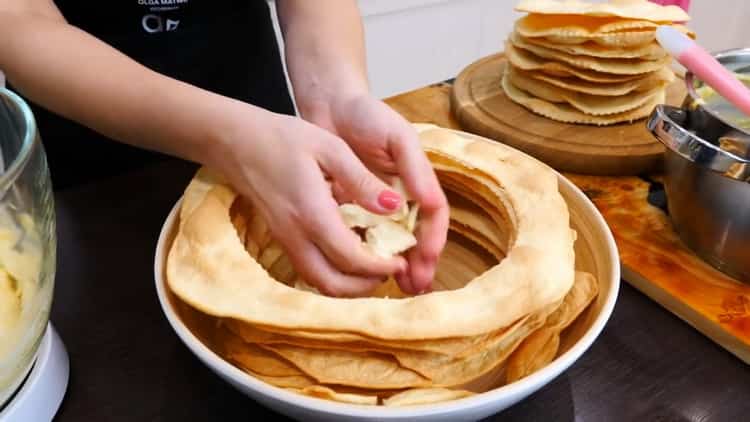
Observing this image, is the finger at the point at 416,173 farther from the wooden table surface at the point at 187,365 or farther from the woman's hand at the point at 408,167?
the wooden table surface at the point at 187,365

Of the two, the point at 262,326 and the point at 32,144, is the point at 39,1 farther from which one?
the point at 262,326

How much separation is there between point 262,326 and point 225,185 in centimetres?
17

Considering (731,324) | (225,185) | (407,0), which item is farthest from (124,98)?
(407,0)

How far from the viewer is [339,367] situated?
40 cm

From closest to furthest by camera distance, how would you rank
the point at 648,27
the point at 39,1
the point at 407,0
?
the point at 39,1 < the point at 648,27 < the point at 407,0

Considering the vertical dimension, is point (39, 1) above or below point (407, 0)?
above

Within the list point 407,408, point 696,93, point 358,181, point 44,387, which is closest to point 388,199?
point 358,181

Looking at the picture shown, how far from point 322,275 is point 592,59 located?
1.73ft

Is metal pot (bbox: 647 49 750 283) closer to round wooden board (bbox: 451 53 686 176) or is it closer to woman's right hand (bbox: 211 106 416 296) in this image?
round wooden board (bbox: 451 53 686 176)

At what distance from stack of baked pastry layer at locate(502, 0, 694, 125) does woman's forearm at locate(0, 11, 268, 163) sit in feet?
1.57

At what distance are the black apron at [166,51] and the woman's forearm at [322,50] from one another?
0.41 ft

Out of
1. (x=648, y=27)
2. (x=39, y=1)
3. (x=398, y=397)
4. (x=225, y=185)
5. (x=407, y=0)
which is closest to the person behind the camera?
(x=398, y=397)

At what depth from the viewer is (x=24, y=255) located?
0.41m

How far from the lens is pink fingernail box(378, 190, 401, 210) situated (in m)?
0.46
